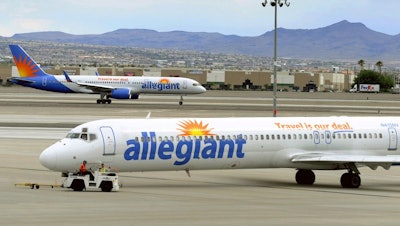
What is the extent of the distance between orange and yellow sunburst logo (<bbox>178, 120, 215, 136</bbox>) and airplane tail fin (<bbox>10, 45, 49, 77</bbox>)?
77677mm

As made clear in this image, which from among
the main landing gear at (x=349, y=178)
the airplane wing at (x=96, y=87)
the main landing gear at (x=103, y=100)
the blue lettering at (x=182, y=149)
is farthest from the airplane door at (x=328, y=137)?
the airplane wing at (x=96, y=87)

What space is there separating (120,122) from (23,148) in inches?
714

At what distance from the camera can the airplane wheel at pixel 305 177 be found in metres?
39.3

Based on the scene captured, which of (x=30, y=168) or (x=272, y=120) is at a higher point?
(x=272, y=120)

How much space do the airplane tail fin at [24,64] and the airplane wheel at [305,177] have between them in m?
76.8

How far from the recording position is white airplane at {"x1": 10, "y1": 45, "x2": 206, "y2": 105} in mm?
113125

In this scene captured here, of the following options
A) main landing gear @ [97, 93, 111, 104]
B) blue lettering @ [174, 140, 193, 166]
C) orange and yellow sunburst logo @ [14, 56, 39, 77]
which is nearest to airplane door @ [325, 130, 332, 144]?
blue lettering @ [174, 140, 193, 166]

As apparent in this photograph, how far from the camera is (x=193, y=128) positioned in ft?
120

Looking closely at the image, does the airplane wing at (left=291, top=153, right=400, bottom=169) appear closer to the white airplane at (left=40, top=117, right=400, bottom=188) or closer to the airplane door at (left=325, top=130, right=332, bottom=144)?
the white airplane at (left=40, top=117, right=400, bottom=188)

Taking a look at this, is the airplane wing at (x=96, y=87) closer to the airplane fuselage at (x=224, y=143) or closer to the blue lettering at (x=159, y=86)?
the blue lettering at (x=159, y=86)

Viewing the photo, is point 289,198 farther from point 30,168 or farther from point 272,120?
point 30,168

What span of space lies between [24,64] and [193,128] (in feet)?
264

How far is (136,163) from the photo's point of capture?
35.5 metres

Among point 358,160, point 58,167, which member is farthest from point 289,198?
point 58,167
